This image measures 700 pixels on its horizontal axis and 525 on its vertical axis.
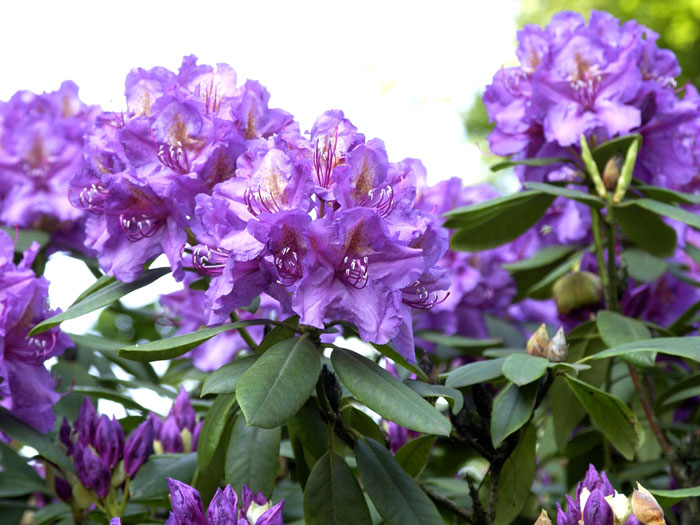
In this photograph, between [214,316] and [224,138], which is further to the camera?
[224,138]

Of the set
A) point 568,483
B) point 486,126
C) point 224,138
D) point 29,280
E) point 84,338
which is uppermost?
point 224,138

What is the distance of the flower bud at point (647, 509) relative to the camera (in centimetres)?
92

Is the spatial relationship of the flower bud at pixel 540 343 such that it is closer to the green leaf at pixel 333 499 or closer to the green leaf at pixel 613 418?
the green leaf at pixel 613 418

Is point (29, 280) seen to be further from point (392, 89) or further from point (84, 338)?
point (392, 89)

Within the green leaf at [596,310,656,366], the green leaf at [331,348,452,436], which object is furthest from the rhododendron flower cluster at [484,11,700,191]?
the green leaf at [331,348,452,436]

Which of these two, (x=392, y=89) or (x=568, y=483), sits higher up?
(x=568, y=483)

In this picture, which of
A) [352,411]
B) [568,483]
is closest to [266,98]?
[352,411]

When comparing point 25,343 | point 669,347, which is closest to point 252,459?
point 25,343

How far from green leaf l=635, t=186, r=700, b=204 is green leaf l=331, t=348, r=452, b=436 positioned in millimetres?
758

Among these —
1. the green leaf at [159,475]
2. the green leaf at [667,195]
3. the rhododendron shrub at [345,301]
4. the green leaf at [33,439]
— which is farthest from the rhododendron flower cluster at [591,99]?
the green leaf at [33,439]

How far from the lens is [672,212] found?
144cm

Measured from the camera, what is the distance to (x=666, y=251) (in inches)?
66.4

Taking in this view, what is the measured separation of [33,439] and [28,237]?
0.73m

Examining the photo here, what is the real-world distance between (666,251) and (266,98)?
894 mm
